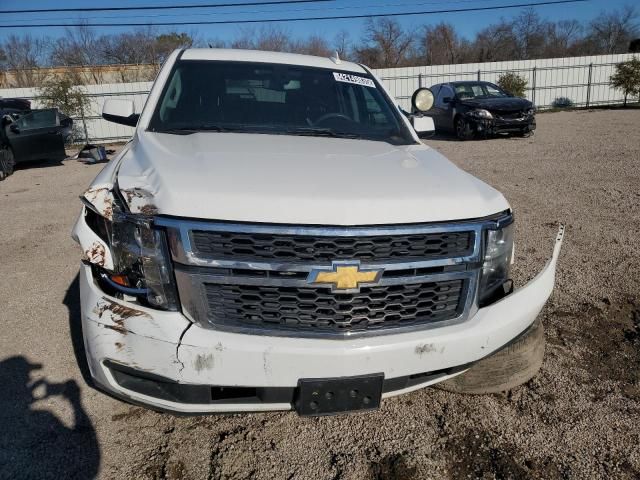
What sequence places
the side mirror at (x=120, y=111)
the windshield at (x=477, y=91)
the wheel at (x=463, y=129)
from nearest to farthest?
the side mirror at (x=120, y=111) < the wheel at (x=463, y=129) < the windshield at (x=477, y=91)

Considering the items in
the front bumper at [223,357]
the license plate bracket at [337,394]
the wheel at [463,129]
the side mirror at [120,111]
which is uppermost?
the side mirror at [120,111]

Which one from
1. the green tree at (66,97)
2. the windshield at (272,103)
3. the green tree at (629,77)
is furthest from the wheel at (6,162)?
the green tree at (629,77)

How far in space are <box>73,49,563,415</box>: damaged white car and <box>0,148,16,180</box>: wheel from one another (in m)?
9.72

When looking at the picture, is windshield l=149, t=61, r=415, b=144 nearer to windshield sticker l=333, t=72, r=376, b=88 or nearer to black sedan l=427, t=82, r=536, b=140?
windshield sticker l=333, t=72, r=376, b=88

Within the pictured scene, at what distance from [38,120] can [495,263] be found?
1117 cm

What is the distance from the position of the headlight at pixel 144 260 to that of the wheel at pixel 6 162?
1012cm

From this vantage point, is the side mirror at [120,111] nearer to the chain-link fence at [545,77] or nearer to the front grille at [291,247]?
the front grille at [291,247]

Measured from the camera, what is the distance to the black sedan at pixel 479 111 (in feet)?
44.3

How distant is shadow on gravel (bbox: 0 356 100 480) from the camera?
2223 millimetres

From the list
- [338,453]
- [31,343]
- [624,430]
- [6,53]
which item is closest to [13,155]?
[31,343]

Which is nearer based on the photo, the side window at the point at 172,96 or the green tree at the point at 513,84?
the side window at the point at 172,96

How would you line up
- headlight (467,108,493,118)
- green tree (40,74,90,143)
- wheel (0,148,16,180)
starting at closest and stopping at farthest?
wheel (0,148,16,180)
headlight (467,108,493,118)
green tree (40,74,90,143)

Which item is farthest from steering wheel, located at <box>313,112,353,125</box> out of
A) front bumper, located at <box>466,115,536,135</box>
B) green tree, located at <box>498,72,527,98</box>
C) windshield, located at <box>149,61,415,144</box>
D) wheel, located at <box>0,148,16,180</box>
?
green tree, located at <box>498,72,527,98</box>

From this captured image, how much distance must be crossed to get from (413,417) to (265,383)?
3.39 feet
